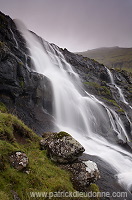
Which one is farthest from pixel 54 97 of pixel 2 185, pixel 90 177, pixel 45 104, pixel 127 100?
pixel 127 100

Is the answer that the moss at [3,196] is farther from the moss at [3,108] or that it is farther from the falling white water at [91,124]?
the falling white water at [91,124]

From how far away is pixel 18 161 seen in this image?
22.0 feet

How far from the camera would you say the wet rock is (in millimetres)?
6536

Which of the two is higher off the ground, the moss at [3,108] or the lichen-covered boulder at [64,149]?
the moss at [3,108]

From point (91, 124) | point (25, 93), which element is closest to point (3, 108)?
point (25, 93)

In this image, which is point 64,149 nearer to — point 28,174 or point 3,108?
point 28,174

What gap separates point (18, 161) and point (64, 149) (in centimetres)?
292

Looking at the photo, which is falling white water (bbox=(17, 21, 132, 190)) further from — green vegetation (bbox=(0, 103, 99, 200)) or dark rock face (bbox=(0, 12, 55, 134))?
green vegetation (bbox=(0, 103, 99, 200))

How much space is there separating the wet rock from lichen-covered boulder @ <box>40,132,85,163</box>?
2.29 m

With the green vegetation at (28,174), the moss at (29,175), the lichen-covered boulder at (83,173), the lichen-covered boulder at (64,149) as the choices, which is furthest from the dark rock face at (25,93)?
the lichen-covered boulder at (83,173)

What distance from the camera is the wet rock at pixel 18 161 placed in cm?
654

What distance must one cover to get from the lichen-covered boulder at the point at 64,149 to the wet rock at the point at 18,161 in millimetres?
2295

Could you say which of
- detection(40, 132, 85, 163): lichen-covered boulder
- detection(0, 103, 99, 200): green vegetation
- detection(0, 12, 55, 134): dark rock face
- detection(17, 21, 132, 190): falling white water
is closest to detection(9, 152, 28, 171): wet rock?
detection(0, 103, 99, 200): green vegetation

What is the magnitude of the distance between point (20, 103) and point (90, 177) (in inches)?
537
